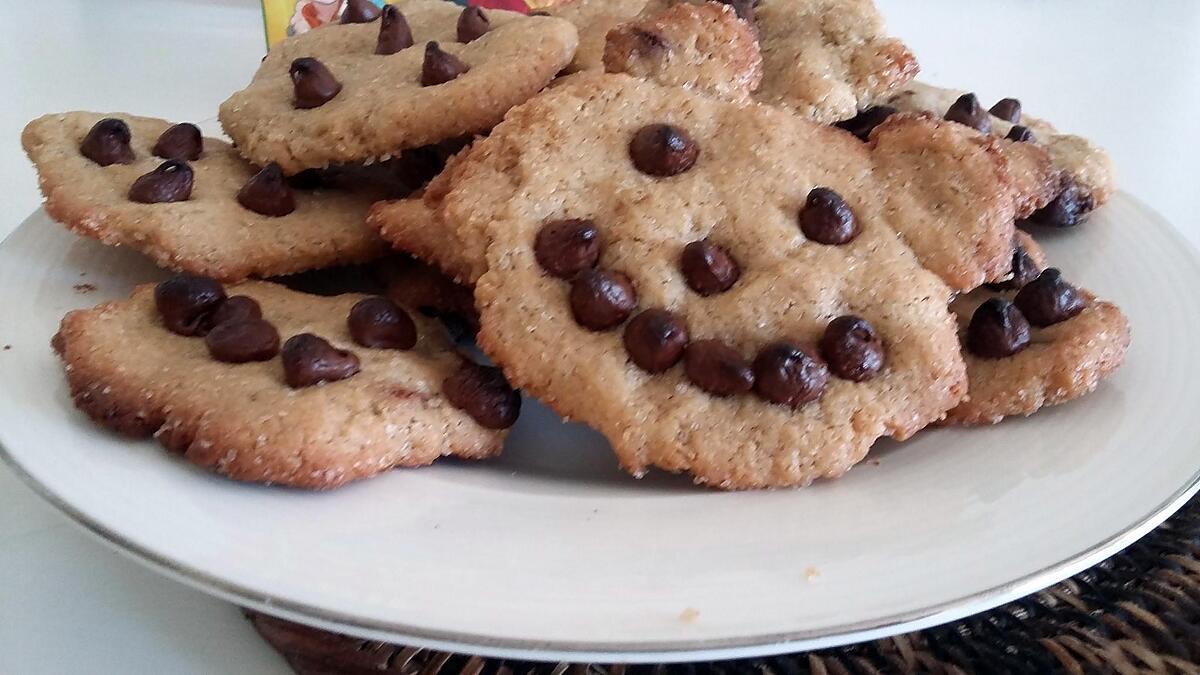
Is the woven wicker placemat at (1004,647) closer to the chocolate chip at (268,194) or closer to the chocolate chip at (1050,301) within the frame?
the chocolate chip at (1050,301)

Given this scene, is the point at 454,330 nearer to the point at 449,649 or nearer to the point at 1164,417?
the point at 449,649

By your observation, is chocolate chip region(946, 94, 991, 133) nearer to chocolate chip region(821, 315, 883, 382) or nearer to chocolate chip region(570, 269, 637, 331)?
chocolate chip region(821, 315, 883, 382)

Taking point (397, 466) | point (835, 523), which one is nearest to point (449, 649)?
point (397, 466)

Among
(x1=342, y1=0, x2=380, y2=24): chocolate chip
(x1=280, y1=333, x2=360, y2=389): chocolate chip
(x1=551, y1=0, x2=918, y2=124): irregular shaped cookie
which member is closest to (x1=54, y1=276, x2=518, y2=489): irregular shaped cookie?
(x1=280, y1=333, x2=360, y2=389): chocolate chip

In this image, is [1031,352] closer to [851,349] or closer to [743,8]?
[851,349]

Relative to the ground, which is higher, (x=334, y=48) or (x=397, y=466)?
(x=334, y=48)

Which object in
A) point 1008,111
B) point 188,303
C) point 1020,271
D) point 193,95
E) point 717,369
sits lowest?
point 193,95

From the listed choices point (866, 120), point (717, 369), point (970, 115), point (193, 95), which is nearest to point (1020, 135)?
point (970, 115)
